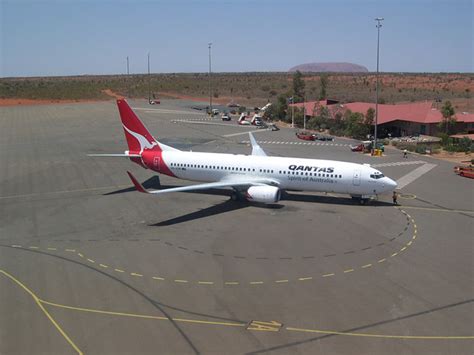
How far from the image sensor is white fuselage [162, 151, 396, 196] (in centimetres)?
3906

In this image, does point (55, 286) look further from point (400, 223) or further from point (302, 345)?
point (400, 223)

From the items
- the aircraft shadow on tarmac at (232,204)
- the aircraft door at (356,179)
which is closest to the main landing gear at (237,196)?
the aircraft shadow on tarmac at (232,204)

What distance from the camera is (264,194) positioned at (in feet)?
126

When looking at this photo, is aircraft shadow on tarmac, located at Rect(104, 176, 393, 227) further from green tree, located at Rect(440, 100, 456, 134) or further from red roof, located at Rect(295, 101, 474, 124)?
red roof, located at Rect(295, 101, 474, 124)

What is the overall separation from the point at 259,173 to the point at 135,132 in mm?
13834

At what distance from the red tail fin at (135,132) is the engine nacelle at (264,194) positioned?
12.0 m

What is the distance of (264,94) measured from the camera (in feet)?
604

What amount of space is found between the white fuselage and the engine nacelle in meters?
2.04

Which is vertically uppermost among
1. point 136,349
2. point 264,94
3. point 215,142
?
point 264,94

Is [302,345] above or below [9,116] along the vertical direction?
below

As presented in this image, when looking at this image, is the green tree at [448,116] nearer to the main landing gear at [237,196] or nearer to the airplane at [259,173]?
the airplane at [259,173]

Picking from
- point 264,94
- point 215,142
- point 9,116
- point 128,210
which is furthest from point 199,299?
point 264,94

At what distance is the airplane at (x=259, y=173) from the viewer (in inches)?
1534

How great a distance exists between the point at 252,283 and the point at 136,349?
317 inches
